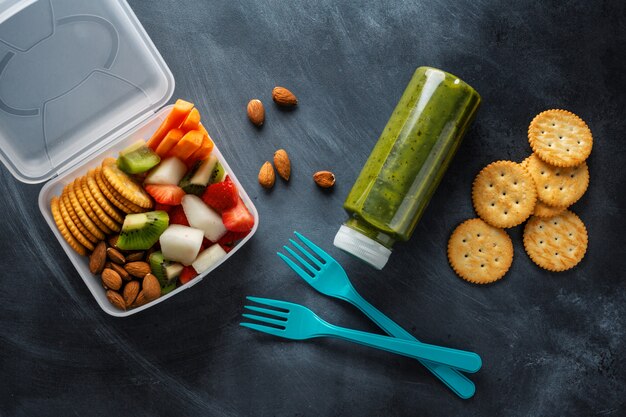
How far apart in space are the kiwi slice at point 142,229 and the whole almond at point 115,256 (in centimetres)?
2

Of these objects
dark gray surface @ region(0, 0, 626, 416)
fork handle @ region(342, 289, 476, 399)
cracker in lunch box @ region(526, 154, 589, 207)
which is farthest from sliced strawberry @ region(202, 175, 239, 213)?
cracker in lunch box @ region(526, 154, 589, 207)

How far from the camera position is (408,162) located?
1198mm

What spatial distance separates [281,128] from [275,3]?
299 millimetres

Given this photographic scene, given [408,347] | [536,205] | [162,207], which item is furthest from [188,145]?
[536,205]

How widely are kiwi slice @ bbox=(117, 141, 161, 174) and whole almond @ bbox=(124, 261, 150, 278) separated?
0.66 feet

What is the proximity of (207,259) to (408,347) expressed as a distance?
0.50 meters

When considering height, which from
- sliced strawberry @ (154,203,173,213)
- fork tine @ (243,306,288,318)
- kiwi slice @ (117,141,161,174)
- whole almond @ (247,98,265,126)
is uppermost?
whole almond @ (247,98,265,126)

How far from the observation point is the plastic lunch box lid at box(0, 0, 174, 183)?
3.88 ft

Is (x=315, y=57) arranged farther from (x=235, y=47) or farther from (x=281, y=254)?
(x=281, y=254)

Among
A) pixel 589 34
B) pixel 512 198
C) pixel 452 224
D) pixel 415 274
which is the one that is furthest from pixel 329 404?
pixel 589 34

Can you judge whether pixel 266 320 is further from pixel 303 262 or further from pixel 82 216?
pixel 82 216

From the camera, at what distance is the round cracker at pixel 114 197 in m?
1.18

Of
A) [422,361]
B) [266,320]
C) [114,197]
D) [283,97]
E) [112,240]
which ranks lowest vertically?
[422,361]

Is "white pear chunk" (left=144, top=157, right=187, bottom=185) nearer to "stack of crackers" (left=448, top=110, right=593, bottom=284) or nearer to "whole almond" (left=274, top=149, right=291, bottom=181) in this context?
"whole almond" (left=274, top=149, right=291, bottom=181)
